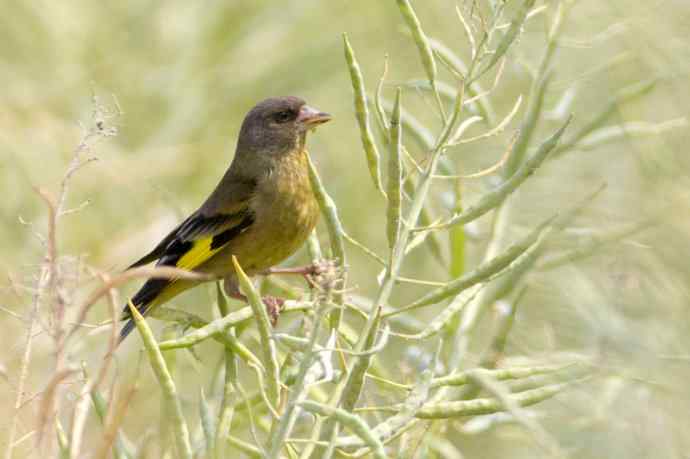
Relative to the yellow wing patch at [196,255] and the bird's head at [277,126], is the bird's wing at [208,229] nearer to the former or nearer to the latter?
the yellow wing patch at [196,255]

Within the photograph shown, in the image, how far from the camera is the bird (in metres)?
4.62

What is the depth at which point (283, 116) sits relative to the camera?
5.14 m

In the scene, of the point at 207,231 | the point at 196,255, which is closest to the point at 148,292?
the point at 196,255

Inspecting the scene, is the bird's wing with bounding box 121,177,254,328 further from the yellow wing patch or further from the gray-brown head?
the gray-brown head

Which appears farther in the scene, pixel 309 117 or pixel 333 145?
pixel 333 145

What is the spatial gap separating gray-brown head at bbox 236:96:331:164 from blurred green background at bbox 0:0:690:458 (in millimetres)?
431

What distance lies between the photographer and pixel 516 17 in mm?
2066

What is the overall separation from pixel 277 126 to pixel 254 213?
1.54 ft

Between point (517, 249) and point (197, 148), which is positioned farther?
point (197, 148)

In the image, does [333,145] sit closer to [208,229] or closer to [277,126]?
[277,126]

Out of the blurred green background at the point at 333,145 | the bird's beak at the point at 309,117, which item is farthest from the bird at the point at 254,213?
the blurred green background at the point at 333,145

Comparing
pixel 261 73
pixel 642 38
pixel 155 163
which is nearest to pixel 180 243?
pixel 155 163

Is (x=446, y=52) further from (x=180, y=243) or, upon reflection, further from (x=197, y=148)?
(x=197, y=148)

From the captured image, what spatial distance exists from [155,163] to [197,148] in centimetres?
43
